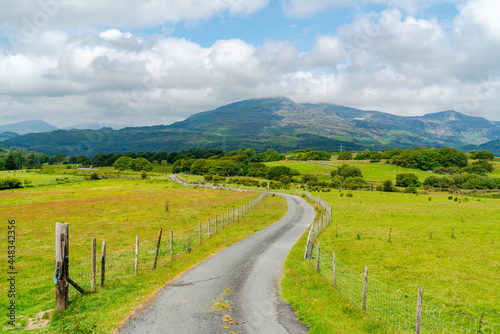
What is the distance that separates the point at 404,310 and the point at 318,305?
4.46 metres

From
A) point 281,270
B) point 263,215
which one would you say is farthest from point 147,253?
point 263,215

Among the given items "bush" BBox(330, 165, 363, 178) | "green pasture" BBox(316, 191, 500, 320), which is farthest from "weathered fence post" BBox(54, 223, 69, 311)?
"bush" BBox(330, 165, 363, 178)

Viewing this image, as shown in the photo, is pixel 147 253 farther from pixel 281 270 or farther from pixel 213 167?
pixel 213 167

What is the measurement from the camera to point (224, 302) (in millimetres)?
14719

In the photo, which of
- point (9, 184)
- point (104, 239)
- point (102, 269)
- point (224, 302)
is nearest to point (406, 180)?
point (104, 239)

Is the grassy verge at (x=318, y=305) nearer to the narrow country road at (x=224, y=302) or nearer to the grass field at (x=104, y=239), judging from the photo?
the narrow country road at (x=224, y=302)

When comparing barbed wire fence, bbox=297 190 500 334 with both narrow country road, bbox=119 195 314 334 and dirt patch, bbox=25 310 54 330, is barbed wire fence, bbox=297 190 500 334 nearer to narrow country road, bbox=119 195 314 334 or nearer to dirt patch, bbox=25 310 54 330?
narrow country road, bbox=119 195 314 334

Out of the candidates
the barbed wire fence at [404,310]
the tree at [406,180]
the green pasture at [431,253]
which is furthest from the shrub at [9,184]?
the tree at [406,180]

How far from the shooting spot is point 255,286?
57.0 feet

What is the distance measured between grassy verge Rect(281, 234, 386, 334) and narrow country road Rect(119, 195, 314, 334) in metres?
0.60

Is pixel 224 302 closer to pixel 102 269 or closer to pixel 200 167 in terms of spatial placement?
pixel 102 269

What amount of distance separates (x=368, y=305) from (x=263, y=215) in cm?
3466

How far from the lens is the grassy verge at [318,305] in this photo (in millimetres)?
12391

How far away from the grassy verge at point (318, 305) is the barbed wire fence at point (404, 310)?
0.68 m
